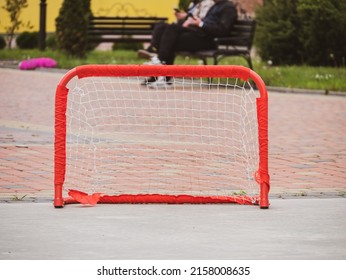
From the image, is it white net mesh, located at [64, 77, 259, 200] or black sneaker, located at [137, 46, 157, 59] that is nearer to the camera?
white net mesh, located at [64, 77, 259, 200]

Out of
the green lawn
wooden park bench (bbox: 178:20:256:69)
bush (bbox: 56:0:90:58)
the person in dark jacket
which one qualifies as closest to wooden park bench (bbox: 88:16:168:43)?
the green lawn

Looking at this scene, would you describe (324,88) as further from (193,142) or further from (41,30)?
(41,30)

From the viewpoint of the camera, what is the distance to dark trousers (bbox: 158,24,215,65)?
65.8ft

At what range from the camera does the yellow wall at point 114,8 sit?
3253 cm

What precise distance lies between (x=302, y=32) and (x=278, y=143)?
13.3 meters

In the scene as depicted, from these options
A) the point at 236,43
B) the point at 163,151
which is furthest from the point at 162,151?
the point at 236,43

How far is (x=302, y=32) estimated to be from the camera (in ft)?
84.6

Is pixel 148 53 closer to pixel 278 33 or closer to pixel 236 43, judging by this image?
pixel 236 43

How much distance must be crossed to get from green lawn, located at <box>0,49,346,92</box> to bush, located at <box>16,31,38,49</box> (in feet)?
9.88

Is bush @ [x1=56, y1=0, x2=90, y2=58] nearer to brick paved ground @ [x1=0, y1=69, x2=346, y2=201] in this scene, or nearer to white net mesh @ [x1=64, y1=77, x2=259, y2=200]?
brick paved ground @ [x1=0, y1=69, x2=346, y2=201]

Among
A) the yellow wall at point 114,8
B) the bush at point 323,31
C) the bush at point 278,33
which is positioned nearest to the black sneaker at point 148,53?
the bush at point 323,31

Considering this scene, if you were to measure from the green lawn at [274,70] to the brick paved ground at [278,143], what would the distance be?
114 centimetres

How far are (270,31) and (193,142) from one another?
1410cm

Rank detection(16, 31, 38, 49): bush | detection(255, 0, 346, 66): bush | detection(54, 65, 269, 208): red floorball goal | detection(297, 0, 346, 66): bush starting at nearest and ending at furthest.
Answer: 1. detection(54, 65, 269, 208): red floorball goal
2. detection(297, 0, 346, 66): bush
3. detection(255, 0, 346, 66): bush
4. detection(16, 31, 38, 49): bush
